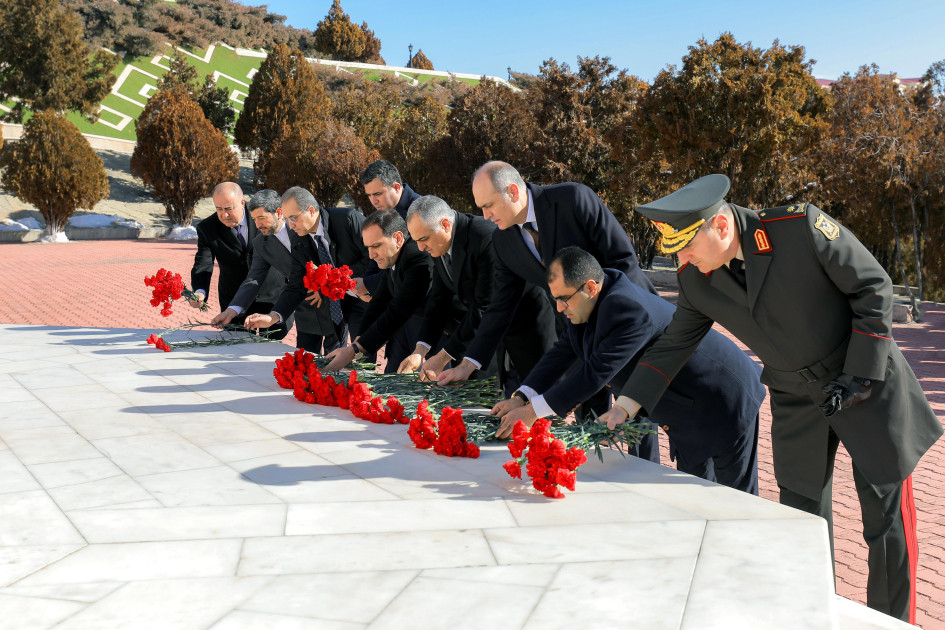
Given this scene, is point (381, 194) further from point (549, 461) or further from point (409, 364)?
point (549, 461)

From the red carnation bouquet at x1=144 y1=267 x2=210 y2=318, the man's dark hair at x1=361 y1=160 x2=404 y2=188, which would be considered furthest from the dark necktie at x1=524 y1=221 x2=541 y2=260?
the red carnation bouquet at x1=144 y1=267 x2=210 y2=318

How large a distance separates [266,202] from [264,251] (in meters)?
0.62

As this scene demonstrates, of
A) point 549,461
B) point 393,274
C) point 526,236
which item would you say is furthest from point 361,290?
point 549,461

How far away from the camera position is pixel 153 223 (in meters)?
35.0

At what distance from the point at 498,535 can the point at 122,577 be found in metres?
1.14

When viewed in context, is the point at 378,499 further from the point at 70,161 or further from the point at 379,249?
the point at 70,161

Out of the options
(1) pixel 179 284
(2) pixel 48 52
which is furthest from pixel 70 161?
(1) pixel 179 284

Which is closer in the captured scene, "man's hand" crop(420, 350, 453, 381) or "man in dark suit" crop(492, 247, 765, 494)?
"man in dark suit" crop(492, 247, 765, 494)

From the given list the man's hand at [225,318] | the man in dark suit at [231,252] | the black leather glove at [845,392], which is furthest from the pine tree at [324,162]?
the black leather glove at [845,392]

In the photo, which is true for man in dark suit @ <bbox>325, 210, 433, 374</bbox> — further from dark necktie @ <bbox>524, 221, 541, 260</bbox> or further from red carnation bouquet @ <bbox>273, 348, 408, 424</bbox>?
dark necktie @ <bbox>524, 221, 541, 260</bbox>

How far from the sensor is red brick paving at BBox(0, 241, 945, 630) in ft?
13.0

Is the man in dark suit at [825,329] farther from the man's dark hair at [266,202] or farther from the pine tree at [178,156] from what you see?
the pine tree at [178,156]

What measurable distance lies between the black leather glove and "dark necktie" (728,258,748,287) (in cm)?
49

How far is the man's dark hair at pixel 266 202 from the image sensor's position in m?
6.04
